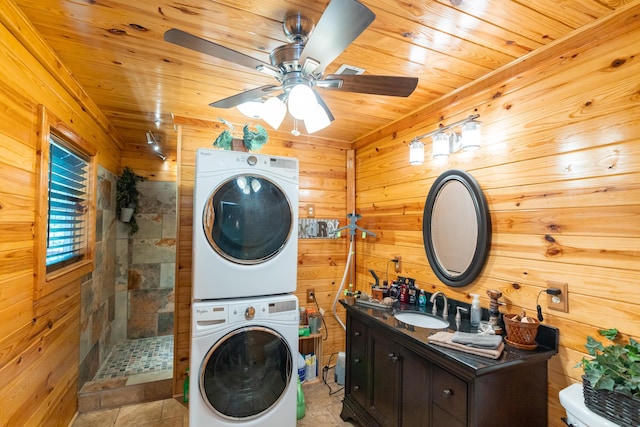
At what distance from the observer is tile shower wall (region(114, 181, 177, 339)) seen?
11.7 ft

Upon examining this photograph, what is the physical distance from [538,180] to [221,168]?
174cm

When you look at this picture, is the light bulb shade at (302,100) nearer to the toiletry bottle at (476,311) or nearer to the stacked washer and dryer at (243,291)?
the stacked washer and dryer at (243,291)

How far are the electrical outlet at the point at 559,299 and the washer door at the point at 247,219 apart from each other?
4.79 ft

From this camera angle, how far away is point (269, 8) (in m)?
1.26

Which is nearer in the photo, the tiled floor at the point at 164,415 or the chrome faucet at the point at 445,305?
the chrome faucet at the point at 445,305

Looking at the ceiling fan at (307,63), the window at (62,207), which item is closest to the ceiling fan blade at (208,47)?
the ceiling fan at (307,63)

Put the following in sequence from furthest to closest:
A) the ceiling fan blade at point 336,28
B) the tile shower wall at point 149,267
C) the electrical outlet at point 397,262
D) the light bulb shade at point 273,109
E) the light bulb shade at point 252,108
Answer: the tile shower wall at point 149,267 → the electrical outlet at point 397,262 → the light bulb shade at point 252,108 → the light bulb shade at point 273,109 → the ceiling fan blade at point 336,28

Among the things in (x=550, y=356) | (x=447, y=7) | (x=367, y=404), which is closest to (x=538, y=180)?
(x=550, y=356)

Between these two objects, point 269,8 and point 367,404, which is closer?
point 269,8

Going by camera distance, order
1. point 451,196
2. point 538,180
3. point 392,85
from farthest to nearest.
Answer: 1. point 451,196
2. point 538,180
3. point 392,85

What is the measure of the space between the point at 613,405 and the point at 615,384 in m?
0.08

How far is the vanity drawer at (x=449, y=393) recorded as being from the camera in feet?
4.53

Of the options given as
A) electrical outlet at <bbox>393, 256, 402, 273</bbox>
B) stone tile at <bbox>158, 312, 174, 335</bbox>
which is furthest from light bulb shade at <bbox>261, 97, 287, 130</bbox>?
stone tile at <bbox>158, 312, 174, 335</bbox>

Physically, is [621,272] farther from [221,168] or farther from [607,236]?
[221,168]
